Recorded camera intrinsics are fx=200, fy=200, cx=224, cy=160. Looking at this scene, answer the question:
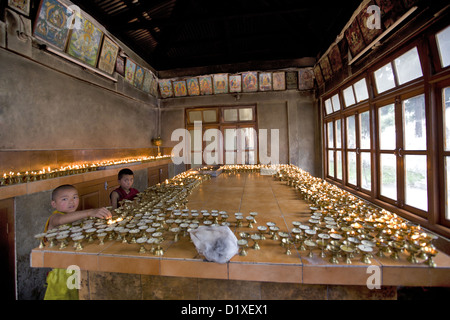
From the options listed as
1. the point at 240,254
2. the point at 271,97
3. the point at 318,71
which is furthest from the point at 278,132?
the point at 240,254

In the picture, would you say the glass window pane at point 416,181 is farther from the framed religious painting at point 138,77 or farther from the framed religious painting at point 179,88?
Answer: the framed religious painting at point 138,77

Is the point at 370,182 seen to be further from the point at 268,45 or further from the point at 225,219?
the point at 268,45

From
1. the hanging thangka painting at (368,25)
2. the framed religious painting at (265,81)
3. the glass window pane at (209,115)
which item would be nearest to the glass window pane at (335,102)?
the hanging thangka painting at (368,25)

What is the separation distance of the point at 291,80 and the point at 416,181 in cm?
619

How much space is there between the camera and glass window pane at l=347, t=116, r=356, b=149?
18.8 ft

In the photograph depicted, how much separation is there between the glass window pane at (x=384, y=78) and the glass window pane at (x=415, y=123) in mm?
576

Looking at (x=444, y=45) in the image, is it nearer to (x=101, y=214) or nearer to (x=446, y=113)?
(x=446, y=113)

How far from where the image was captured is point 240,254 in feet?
4.74

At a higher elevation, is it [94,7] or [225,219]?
[94,7]

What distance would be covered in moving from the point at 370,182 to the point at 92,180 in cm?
674

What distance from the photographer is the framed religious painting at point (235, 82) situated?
28.1 ft

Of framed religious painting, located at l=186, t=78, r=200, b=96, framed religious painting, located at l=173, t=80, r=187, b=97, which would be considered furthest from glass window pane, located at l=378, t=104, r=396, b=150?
framed religious painting, located at l=173, t=80, r=187, b=97

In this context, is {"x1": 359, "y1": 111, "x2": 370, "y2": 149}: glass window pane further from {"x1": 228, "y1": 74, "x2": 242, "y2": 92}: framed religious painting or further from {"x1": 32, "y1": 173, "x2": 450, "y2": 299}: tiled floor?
{"x1": 228, "y1": 74, "x2": 242, "y2": 92}: framed religious painting

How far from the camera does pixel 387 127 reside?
169 inches
